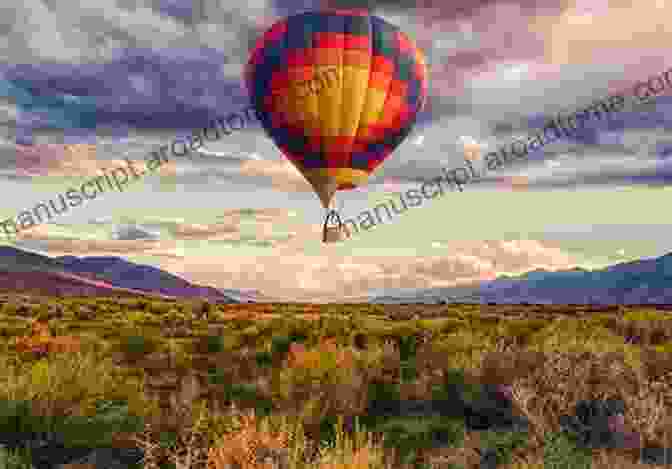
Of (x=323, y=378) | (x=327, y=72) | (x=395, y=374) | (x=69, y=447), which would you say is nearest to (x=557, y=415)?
(x=323, y=378)

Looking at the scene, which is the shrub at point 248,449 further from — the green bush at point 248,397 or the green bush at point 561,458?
the green bush at point 248,397

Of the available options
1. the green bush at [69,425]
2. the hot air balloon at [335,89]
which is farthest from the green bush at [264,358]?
the hot air balloon at [335,89]

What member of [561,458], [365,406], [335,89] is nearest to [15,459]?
[365,406]

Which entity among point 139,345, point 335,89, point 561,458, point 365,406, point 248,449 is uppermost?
point 335,89

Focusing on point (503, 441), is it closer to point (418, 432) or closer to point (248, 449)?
point (418, 432)

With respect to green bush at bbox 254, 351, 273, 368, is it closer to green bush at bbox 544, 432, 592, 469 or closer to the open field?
the open field

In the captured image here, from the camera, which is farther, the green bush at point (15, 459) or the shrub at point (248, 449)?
the green bush at point (15, 459)

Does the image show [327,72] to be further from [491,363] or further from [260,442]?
[260,442]
